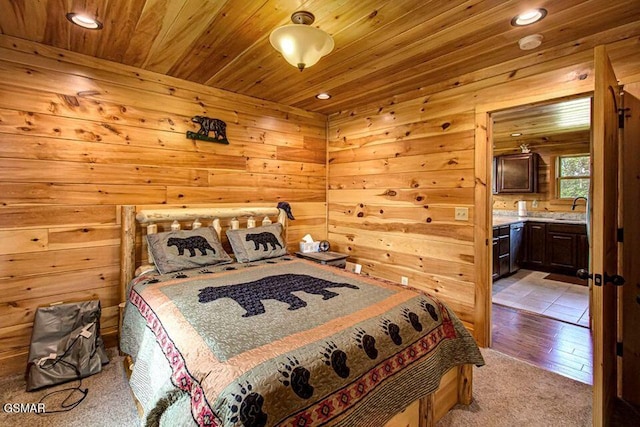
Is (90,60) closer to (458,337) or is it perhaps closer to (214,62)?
(214,62)

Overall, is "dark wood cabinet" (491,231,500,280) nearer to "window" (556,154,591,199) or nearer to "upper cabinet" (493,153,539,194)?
"upper cabinet" (493,153,539,194)

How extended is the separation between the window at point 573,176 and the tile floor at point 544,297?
164 centimetres

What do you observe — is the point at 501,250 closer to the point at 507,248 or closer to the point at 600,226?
the point at 507,248

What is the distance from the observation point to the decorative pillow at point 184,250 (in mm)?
2473

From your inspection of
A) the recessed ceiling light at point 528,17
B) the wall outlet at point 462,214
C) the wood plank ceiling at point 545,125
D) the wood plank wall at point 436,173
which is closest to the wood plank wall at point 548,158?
the wood plank ceiling at point 545,125

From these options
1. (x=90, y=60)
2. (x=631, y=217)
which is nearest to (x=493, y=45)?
(x=631, y=217)

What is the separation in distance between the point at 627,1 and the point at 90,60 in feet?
12.0

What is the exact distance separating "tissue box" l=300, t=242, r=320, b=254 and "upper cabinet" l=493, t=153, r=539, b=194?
4175 millimetres

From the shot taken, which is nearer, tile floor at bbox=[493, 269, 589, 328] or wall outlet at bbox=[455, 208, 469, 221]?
wall outlet at bbox=[455, 208, 469, 221]

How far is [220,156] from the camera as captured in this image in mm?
3248

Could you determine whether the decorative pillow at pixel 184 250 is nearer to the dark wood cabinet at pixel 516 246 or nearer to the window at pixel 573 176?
the dark wood cabinet at pixel 516 246

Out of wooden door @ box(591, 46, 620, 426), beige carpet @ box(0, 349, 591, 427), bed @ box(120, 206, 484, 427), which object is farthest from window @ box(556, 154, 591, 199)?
bed @ box(120, 206, 484, 427)

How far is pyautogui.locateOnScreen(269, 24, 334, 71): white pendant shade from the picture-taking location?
5.72ft

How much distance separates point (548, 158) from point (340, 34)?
17.7 feet
